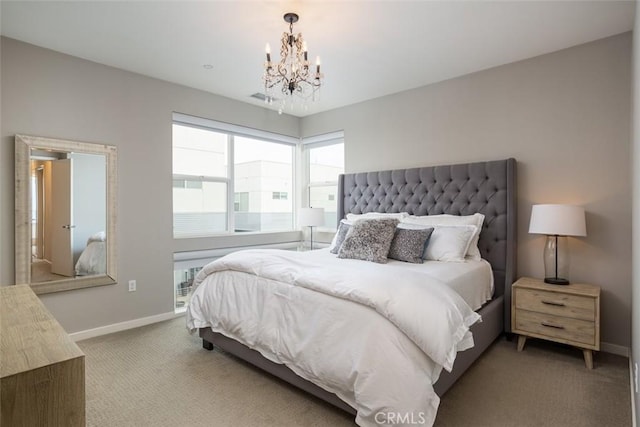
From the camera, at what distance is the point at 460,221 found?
335 centimetres

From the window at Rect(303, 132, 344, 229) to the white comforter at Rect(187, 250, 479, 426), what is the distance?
2.62m

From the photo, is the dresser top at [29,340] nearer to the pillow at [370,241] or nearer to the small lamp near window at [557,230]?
the pillow at [370,241]

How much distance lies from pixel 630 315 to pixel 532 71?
2.30 metres

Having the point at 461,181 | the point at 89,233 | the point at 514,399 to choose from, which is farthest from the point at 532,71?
the point at 89,233

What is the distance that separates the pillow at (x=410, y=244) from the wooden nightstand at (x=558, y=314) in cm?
84

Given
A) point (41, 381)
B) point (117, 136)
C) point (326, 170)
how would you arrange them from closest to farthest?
point (41, 381), point (117, 136), point (326, 170)

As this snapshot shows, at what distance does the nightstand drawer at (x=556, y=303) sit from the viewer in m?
2.56

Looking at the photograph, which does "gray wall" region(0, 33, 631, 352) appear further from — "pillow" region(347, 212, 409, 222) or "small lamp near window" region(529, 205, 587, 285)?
"pillow" region(347, 212, 409, 222)

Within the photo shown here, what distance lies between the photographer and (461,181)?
356 centimetres

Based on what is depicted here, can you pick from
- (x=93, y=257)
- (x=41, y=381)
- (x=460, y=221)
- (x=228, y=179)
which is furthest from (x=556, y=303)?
(x=93, y=257)

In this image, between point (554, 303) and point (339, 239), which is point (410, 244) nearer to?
point (339, 239)

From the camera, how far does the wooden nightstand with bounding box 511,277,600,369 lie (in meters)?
2.55

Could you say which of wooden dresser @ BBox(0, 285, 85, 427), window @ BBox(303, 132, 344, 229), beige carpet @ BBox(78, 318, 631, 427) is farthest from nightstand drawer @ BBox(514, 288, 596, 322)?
wooden dresser @ BBox(0, 285, 85, 427)

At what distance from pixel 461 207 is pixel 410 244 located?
2.82 feet
